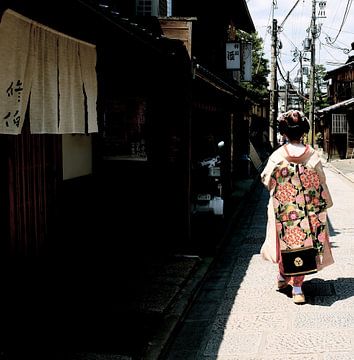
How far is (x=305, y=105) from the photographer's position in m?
75.1

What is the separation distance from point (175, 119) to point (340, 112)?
30.7m

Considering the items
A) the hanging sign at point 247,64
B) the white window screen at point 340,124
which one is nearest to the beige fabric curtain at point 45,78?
the hanging sign at point 247,64

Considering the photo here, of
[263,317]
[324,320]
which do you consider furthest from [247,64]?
[324,320]

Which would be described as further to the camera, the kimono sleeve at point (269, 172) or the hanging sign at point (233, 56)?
the hanging sign at point (233, 56)

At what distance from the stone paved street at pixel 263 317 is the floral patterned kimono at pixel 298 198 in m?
0.54

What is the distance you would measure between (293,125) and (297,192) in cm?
89

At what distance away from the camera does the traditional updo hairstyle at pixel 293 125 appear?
7168mm

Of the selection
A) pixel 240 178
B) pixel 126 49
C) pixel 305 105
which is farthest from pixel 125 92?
pixel 305 105

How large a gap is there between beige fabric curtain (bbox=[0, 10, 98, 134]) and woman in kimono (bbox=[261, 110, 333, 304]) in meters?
2.57

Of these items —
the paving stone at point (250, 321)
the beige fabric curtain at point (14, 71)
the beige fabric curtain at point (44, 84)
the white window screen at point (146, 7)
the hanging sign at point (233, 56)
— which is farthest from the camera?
the hanging sign at point (233, 56)

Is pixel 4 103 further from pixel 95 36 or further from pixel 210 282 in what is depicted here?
pixel 210 282

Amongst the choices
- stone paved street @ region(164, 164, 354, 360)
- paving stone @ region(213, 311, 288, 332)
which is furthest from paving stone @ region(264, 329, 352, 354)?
paving stone @ region(213, 311, 288, 332)

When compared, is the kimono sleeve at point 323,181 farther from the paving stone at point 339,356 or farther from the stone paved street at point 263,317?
the paving stone at point 339,356

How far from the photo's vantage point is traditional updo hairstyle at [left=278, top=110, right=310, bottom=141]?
23.5 feet
